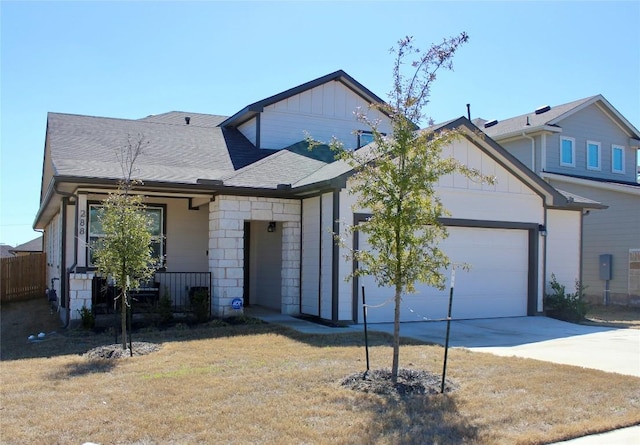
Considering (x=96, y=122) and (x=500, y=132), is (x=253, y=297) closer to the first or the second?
(x=96, y=122)

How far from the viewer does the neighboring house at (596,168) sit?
20.4 m

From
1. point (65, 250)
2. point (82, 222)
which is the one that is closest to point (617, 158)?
point (82, 222)

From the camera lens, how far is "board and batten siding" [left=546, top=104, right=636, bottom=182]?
2247cm

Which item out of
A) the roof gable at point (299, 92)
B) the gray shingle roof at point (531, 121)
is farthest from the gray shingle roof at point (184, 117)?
the gray shingle roof at point (531, 121)

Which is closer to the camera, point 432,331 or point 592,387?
point 592,387

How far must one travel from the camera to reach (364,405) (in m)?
6.57

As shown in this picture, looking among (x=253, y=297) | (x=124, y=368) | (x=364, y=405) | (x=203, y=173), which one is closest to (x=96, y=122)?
(x=203, y=173)

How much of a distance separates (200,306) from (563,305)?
9239 millimetres

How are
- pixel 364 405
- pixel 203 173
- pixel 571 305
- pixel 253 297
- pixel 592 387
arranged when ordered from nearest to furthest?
pixel 364 405, pixel 592 387, pixel 203 173, pixel 571 305, pixel 253 297

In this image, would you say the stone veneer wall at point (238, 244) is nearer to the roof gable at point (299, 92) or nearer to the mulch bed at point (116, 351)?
the mulch bed at point (116, 351)

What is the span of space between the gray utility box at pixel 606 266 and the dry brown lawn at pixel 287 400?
13061mm

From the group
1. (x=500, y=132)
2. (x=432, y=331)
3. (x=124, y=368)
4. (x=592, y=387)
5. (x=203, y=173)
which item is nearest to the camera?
(x=592, y=387)

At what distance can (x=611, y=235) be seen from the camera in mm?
20875

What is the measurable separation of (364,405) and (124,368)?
3749 millimetres
